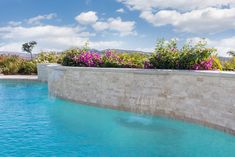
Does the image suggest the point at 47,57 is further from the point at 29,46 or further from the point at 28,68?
the point at 29,46

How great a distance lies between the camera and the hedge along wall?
6.81m

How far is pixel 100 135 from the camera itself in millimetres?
6855

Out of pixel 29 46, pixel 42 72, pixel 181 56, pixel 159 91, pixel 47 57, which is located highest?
pixel 29 46

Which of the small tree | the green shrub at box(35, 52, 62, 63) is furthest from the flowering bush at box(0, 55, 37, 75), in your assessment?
the small tree

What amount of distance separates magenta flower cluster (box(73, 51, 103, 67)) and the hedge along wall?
56cm

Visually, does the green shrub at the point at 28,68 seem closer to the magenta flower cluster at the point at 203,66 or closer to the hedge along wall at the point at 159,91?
the hedge along wall at the point at 159,91

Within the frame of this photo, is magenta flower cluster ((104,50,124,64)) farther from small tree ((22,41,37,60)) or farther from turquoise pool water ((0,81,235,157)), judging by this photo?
small tree ((22,41,37,60))

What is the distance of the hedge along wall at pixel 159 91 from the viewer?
6.81m

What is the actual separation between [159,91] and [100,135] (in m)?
2.45

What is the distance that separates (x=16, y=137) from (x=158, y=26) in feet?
38.0

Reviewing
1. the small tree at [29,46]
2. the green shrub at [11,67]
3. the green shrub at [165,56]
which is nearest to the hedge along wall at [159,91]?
the green shrub at [165,56]

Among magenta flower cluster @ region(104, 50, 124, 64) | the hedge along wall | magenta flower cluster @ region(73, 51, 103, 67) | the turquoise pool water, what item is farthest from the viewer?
magenta flower cluster @ region(73, 51, 103, 67)

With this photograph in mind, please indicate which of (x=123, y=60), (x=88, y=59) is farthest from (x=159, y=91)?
(x=88, y=59)

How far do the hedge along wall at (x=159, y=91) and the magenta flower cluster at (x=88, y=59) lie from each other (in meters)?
0.56
